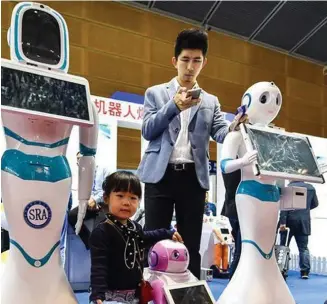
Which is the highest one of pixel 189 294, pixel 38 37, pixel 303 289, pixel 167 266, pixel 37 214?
pixel 38 37

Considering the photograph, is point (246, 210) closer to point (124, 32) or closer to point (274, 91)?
point (274, 91)

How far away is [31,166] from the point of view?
182cm

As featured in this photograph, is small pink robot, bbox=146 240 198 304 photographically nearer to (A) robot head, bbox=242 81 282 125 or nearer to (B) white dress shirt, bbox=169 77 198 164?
(B) white dress shirt, bbox=169 77 198 164

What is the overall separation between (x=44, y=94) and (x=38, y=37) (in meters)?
0.28

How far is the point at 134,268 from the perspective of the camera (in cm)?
198

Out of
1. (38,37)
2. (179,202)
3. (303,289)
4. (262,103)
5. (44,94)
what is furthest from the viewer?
(303,289)

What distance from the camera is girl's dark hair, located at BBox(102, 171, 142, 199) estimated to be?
2.00m

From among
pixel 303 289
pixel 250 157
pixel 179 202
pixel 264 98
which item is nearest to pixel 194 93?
pixel 250 157

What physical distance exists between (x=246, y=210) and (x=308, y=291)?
226cm

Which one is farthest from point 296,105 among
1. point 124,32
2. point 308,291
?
point 308,291

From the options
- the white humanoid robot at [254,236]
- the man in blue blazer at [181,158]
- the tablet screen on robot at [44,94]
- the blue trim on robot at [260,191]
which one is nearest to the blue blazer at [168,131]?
the man in blue blazer at [181,158]

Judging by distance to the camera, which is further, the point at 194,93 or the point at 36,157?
the point at 194,93

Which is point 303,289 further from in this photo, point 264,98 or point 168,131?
point 168,131

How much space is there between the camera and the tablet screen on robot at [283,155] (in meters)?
2.14
